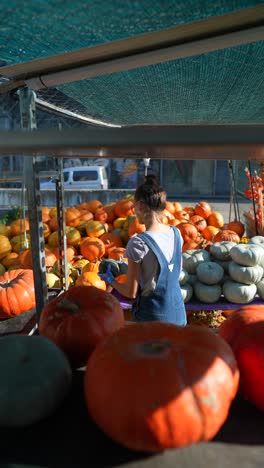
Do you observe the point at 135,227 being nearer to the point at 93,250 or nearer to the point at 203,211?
the point at 93,250

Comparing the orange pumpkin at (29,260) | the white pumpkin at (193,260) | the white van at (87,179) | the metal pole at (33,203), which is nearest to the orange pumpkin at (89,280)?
the orange pumpkin at (29,260)

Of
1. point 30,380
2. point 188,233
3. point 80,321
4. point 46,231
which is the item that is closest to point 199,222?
A: point 188,233

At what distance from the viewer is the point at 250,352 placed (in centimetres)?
87

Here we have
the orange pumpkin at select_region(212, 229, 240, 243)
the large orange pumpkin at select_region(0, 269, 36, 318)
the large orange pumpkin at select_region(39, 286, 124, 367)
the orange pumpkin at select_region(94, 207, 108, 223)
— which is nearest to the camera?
the large orange pumpkin at select_region(39, 286, 124, 367)

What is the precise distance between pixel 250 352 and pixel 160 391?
0.30m

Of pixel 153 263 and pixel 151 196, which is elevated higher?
pixel 151 196

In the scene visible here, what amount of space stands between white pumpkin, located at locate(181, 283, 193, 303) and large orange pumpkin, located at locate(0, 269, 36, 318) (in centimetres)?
152

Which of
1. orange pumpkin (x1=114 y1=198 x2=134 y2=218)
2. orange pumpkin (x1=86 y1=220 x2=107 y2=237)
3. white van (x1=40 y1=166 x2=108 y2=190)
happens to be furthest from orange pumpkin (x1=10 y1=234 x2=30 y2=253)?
white van (x1=40 y1=166 x2=108 y2=190)

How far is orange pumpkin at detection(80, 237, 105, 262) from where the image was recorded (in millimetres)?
4453

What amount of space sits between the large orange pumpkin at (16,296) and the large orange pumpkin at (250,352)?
2.31 metres

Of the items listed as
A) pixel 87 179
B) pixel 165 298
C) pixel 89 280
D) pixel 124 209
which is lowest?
pixel 89 280

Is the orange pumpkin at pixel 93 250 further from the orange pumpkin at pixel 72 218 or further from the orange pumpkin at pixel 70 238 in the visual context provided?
the orange pumpkin at pixel 72 218

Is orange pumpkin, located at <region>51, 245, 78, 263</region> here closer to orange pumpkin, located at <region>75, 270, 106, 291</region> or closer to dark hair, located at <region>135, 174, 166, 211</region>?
orange pumpkin, located at <region>75, 270, 106, 291</region>

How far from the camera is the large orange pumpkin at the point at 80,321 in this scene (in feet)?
3.29
